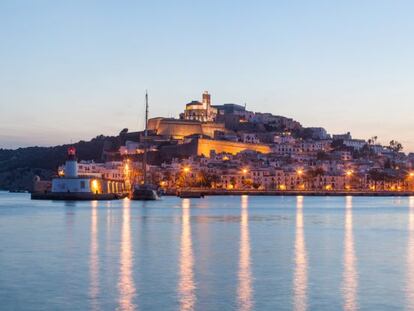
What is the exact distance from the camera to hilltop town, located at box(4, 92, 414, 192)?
10544 cm

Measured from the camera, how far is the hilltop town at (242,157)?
105438 mm

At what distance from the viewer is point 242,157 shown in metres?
117

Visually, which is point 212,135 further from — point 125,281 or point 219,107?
point 125,281

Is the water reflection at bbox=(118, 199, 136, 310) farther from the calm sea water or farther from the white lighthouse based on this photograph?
the white lighthouse

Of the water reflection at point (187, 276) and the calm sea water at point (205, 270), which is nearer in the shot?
the water reflection at point (187, 276)

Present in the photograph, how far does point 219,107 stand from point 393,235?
387 ft

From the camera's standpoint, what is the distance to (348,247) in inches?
823

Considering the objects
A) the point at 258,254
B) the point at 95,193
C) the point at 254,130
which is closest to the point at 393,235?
the point at 258,254

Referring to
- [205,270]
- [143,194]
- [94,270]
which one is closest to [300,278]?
[205,270]

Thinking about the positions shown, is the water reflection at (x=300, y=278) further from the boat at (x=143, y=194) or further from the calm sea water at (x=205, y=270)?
the boat at (x=143, y=194)

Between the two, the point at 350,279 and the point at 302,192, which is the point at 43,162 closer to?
the point at 302,192

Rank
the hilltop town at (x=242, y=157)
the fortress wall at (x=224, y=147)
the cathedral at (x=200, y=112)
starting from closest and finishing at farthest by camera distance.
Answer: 1. the hilltop town at (x=242, y=157)
2. the fortress wall at (x=224, y=147)
3. the cathedral at (x=200, y=112)

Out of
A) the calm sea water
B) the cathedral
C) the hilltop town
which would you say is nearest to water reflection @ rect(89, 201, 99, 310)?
the calm sea water

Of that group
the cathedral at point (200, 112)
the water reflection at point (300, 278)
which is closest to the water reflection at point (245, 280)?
the water reflection at point (300, 278)
